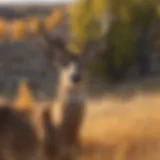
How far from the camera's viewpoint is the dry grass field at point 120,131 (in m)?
3.48

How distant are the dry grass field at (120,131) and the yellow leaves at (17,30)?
0.81 meters

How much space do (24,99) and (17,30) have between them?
30.8 inches

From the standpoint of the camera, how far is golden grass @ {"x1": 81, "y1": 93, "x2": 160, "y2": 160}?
348 cm

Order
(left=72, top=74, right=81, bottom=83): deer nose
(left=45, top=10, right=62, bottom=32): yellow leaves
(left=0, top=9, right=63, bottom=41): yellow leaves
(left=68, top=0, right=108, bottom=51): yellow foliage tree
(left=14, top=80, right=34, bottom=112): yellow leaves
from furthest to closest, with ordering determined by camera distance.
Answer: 1. (left=68, top=0, right=108, bottom=51): yellow foliage tree
2. (left=0, top=9, right=63, bottom=41): yellow leaves
3. (left=45, top=10, right=62, bottom=32): yellow leaves
4. (left=14, top=80, right=34, bottom=112): yellow leaves
5. (left=72, top=74, right=81, bottom=83): deer nose

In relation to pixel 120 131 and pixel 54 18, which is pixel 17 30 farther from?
pixel 120 131

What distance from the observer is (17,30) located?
4.39 meters

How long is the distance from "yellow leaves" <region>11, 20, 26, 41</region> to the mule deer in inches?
39.8

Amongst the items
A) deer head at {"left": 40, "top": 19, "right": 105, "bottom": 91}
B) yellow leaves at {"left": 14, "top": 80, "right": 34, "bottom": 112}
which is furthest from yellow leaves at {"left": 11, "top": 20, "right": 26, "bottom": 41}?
deer head at {"left": 40, "top": 19, "right": 105, "bottom": 91}

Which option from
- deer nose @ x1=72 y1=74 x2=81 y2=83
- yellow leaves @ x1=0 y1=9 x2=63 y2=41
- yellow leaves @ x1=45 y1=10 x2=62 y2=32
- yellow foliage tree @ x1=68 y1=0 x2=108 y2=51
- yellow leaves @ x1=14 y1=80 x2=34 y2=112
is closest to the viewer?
deer nose @ x1=72 y1=74 x2=81 y2=83

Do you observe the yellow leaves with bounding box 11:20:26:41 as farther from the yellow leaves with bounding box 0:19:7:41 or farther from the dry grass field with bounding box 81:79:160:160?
the dry grass field with bounding box 81:79:160:160

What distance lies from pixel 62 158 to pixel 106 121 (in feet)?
2.34

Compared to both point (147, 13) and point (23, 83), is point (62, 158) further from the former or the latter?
point (147, 13)

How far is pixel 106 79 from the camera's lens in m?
5.42

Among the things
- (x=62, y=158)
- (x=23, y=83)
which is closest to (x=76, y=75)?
(x=62, y=158)
